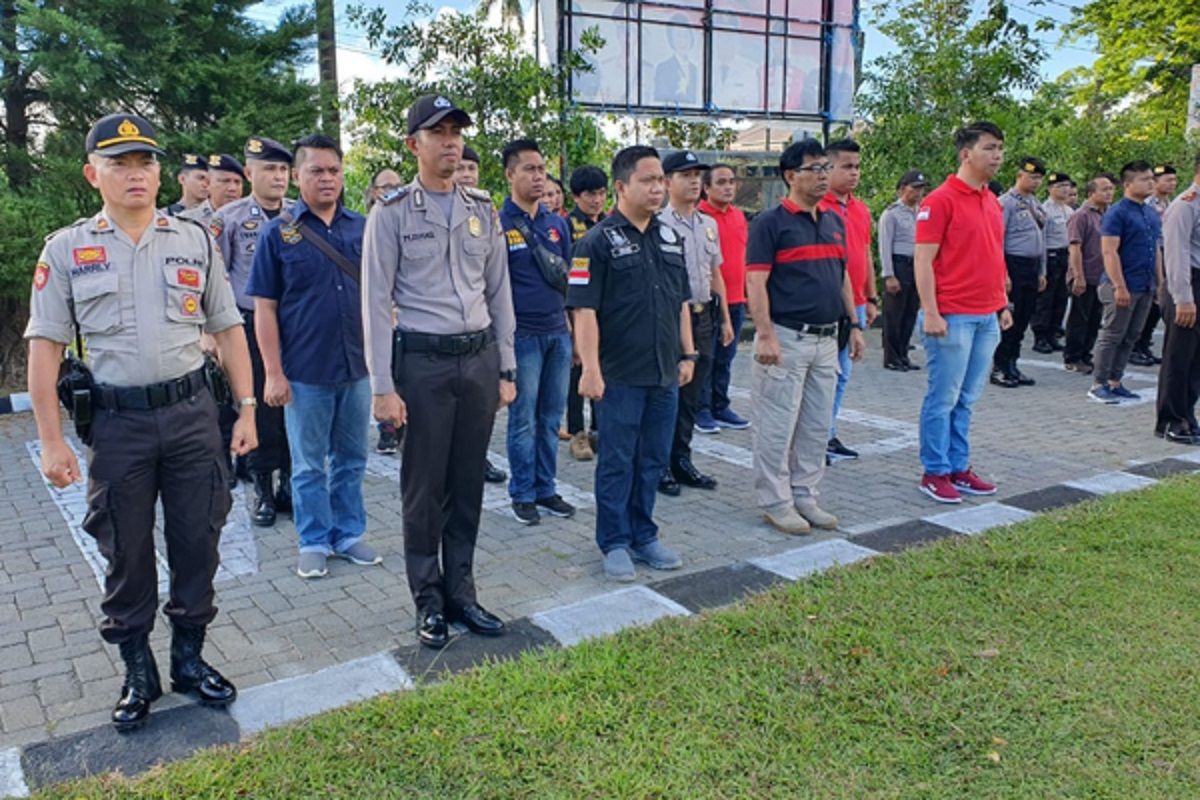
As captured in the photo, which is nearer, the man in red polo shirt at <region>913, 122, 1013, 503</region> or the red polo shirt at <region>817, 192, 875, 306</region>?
the man in red polo shirt at <region>913, 122, 1013, 503</region>

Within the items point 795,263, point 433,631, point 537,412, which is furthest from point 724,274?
point 433,631

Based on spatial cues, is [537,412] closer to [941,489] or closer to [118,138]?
[941,489]

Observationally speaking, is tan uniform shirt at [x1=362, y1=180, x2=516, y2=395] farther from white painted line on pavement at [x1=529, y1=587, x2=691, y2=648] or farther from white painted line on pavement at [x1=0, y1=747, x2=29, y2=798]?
white painted line on pavement at [x1=0, y1=747, x2=29, y2=798]

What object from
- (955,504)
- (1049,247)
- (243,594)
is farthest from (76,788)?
(1049,247)

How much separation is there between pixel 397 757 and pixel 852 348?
4.06m

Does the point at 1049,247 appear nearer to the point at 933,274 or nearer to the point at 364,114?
the point at 933,274

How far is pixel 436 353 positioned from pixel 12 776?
76.0 inches

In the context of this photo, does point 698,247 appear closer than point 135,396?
No

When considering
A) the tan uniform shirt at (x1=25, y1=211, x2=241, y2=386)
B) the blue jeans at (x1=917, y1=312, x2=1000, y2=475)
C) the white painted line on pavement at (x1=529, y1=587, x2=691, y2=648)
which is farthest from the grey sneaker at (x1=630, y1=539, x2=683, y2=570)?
the tan uniform shirt at (x1=25, y1=211, x2=241, y2=386)

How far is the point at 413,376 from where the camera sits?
3.70 metres

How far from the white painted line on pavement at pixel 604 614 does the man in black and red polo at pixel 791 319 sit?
123cm

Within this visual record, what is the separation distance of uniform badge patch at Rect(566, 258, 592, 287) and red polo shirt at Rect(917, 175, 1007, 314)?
2286 mm

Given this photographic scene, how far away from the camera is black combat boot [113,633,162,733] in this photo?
3.10 metres

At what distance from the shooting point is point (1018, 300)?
982 centimetres
